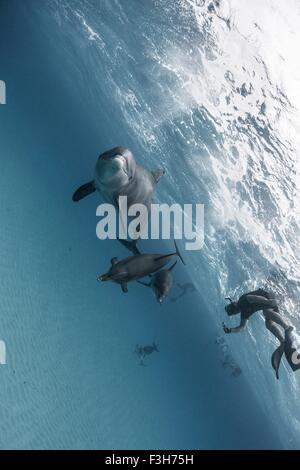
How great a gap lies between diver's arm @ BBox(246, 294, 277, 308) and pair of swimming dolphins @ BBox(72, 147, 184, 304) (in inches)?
103

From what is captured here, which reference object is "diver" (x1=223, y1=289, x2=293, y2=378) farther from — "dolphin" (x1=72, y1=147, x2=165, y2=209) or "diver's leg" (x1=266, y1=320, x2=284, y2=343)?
"dolphin" (x1=72, y1=147, x2=165, y2=209)

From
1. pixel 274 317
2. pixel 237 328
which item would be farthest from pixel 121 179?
pixel 274 317

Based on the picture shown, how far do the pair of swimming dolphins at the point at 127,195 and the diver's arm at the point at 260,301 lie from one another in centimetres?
261

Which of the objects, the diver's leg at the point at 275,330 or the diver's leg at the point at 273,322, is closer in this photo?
the diver's leg at the point at 275,330

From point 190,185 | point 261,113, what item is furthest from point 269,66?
point 190,185

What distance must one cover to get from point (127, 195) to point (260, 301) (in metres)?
3.94

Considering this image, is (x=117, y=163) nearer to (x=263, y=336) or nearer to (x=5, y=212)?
(x=5, y=212)

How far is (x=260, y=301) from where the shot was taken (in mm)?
8836

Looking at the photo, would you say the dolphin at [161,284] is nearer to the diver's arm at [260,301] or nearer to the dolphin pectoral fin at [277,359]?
the diver's arm at [260,301]

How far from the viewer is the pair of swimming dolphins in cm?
614

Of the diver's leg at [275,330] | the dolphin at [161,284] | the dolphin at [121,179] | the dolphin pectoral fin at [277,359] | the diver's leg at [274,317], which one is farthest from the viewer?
the diver's leg at [274,317]

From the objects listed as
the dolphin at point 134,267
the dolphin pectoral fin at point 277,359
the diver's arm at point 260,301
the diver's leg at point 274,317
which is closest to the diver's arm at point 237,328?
the diver's arm at point 260,301

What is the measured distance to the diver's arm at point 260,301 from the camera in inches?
343

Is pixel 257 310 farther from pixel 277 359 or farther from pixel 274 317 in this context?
pixel 277 359
